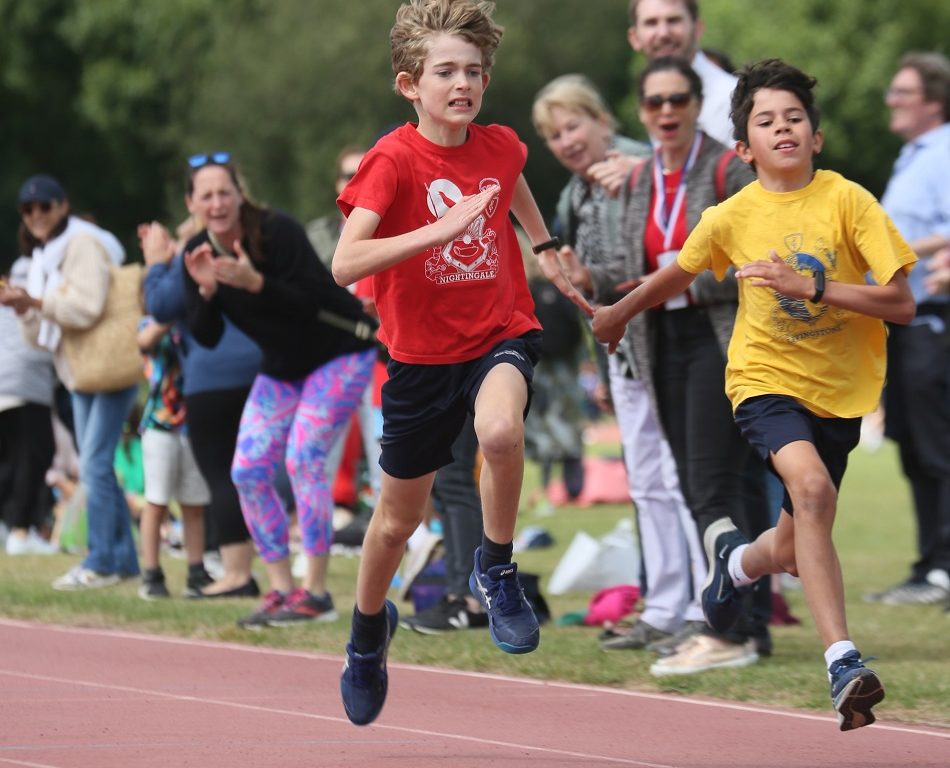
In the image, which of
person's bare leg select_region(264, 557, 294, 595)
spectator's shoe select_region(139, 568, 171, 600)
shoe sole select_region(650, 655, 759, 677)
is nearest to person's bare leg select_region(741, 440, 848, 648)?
shoe sole select_region(650, 655, 759, 677)

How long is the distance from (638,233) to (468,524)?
1.85m

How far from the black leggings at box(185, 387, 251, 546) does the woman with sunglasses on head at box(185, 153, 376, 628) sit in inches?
32.4

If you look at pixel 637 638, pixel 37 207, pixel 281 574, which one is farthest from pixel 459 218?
pixel 37 207

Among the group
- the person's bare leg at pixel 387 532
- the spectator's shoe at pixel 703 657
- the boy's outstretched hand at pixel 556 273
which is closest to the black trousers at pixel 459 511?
the spectator's shoe at pixel 703 657

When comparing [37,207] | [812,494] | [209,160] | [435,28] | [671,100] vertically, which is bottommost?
[812,494]

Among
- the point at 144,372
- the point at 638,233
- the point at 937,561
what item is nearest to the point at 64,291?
the point at 144,372

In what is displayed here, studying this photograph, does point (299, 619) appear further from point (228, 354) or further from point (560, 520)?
point (560, 520)

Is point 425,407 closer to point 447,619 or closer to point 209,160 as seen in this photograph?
point 447,619

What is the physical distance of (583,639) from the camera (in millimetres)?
8477

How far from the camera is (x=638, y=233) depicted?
7.79 m

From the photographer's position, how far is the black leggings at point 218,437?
32.5ft

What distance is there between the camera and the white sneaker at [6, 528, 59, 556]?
43.1 ft

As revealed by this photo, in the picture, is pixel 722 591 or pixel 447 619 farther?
pixel 447 619

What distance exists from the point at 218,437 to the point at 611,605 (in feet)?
7.84
